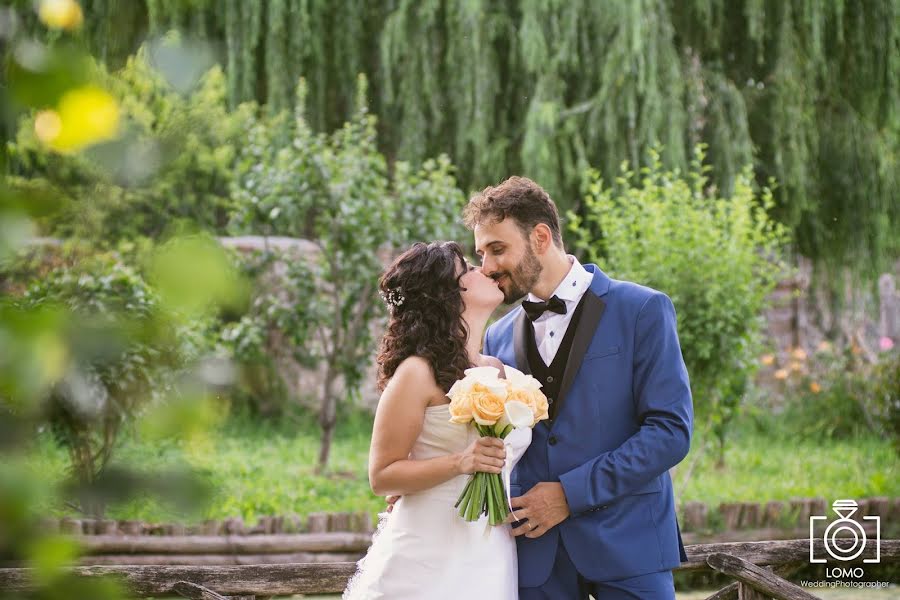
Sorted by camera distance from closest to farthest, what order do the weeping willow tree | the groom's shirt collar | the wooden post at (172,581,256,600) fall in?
the groom's shirt collar
the wooden post at (172,581,256,600)
the weeping willow tree

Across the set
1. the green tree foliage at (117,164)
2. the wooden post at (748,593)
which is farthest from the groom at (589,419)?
the green tree foliage at (117,164)

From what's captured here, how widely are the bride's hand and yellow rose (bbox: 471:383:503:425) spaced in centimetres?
6

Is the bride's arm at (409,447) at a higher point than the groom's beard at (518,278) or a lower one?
lower

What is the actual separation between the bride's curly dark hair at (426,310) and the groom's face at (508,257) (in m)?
0.06

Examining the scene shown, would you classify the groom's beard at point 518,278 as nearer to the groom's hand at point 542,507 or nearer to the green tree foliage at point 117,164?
the groom's hand at point 542,507

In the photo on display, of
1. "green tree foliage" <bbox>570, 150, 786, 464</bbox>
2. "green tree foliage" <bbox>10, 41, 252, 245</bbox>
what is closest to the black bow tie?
"green tree foliage" <bbox>10, 41, 252, 245</bbox>

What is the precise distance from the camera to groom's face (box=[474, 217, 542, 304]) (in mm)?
2348

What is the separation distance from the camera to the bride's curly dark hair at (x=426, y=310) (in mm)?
2268

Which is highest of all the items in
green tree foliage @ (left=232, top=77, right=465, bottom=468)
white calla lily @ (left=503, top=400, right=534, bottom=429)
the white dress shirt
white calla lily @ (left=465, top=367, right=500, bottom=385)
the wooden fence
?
green tree foliage @ (left=232, top=77, right=465, bottom=468)

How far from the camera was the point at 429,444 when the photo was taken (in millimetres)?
2252

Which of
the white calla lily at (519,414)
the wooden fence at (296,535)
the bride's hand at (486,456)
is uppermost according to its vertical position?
the white calla lily at (519,414)

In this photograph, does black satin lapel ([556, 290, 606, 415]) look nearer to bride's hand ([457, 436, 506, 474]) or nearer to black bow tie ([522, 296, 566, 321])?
black bow tie ([522, 296, 566, 321])

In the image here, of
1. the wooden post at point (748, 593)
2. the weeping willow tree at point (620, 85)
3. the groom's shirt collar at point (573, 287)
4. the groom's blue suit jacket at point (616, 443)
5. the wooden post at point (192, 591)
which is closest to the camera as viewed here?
the groom's blue suit jacket at point (616, 443)

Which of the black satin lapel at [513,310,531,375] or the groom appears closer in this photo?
the groom
